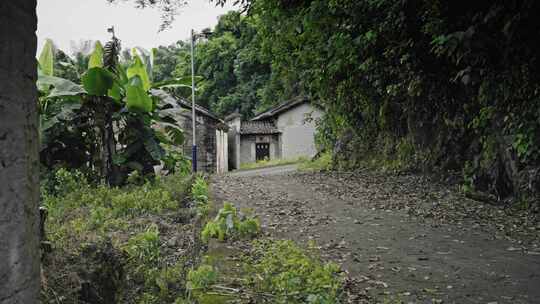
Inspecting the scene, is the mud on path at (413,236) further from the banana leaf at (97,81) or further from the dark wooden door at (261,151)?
the dark wooden door at (261,151)

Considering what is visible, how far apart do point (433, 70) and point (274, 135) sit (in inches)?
969

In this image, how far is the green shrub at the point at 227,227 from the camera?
4.34m

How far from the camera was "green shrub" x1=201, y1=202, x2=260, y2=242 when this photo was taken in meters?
4.34

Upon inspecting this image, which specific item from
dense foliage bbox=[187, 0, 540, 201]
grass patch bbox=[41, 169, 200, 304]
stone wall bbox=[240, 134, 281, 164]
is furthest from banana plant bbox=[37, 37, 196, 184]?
stone wall bbox=[240, 134, 281, 164]

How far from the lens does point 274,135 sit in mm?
30969

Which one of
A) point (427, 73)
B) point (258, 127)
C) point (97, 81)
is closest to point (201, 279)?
point (427, 73)

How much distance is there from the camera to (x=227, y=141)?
29781mm

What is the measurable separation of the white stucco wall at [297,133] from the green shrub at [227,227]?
24667mm

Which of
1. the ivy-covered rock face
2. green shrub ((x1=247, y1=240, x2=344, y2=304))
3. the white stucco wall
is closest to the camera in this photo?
green shrub ((x1=247, y1=240, x2=344, y2=304))

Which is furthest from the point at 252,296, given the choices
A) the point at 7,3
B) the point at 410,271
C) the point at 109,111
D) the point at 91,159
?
the point at 91,159

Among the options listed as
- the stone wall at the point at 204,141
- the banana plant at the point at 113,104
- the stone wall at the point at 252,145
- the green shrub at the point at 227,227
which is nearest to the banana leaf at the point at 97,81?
the banana plant at the point at 113,104

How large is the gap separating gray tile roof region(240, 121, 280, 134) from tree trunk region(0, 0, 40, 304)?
29.3 meters

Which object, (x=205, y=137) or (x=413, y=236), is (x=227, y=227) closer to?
(x=413, y=236)

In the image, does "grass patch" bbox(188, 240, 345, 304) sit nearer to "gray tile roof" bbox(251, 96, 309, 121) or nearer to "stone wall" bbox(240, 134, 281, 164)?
"gray tile roof" bbox(251, 96, 309, 121)
